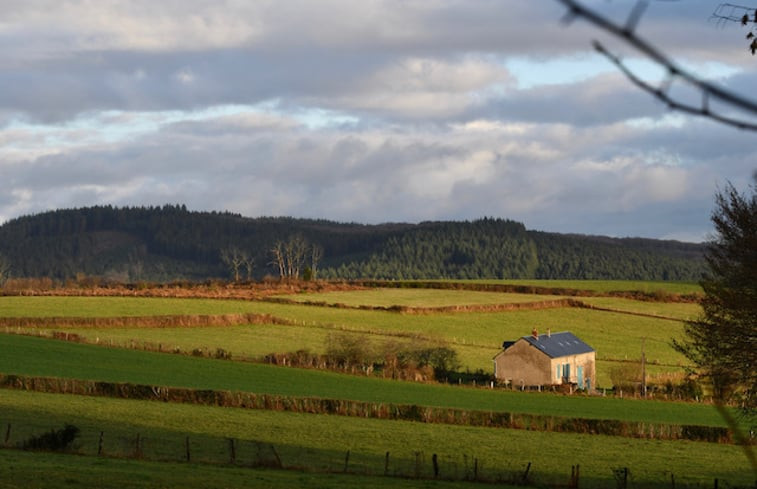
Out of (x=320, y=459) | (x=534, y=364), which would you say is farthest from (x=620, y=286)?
(x=320, y=459)

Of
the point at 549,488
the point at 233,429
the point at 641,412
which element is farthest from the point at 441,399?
the point at 549,488

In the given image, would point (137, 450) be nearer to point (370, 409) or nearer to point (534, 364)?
point (370, 409)

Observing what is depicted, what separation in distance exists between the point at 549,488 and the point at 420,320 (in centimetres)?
6630

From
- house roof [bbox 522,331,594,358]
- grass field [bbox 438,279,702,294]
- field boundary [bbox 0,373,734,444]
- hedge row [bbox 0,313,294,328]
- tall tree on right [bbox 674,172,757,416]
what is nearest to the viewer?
tall tree on right [bbox 674,172,757,416]

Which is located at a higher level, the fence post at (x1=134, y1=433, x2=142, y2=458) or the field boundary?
the field boundary

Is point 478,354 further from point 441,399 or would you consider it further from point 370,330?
point 441,399

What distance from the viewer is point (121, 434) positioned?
41.3 metres

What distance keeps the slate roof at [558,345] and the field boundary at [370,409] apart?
791 inches

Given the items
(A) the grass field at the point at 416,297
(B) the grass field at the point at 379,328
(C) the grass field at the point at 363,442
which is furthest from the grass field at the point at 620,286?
(C) the grass field at the point at 363,442

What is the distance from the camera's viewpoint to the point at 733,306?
112ft

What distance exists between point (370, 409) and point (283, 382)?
1067cm

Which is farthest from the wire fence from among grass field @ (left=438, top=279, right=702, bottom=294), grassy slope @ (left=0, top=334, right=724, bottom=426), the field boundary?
grass field @ (left=438, top=279, right=702, bottom=294)

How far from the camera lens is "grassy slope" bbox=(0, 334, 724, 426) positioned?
187 ft

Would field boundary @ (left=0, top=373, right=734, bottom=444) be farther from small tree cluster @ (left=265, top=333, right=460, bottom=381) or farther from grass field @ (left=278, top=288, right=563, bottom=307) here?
grass field @ (left=278, top=288, right=563, bottom=307)
